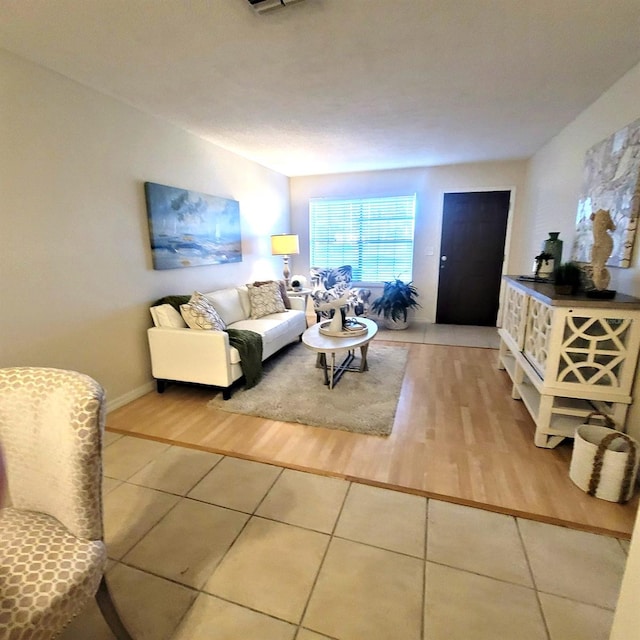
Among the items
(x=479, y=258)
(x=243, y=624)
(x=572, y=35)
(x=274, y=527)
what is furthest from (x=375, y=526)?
(x=479, y=258)

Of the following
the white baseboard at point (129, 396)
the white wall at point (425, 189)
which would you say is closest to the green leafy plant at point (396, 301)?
the white wall at point (425, 189)

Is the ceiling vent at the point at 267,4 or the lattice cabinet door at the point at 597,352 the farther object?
the lattice cabinet door at the point at 597,352

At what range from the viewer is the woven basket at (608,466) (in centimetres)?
167

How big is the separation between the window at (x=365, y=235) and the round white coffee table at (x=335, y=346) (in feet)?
7.38

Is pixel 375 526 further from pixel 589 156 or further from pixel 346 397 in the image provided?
pixel 589 156

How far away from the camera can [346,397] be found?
2855mm

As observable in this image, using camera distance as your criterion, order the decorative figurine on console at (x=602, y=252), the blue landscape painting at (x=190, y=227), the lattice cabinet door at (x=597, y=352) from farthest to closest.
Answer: the blue landscape painting at (x=190, y=227), the decorative figurine on console at (x=602, y=252), the lattice cabinet door at (x=597, y=352)

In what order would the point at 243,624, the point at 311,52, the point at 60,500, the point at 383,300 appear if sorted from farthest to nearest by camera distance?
the point at 383,300 < the point at 311,52 < the point at 243,624 < the point at 60,500

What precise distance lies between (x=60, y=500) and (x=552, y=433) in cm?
246

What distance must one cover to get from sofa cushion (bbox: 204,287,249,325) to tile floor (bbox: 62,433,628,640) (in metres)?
1.86

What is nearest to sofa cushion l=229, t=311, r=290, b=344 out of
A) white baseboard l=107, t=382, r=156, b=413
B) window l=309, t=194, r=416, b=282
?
white baseboard l=107, t=382, r=156, b=413

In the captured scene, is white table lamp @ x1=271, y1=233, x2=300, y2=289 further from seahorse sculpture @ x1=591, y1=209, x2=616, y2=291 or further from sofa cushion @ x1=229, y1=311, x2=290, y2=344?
seahorse sculpture @ x1=591, y1=209, x2=616, y2=291

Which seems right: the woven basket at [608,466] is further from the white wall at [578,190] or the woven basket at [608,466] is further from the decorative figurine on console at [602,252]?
the decorative figurine on console at [602,252]

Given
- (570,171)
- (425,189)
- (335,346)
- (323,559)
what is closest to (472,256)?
(425,189)
